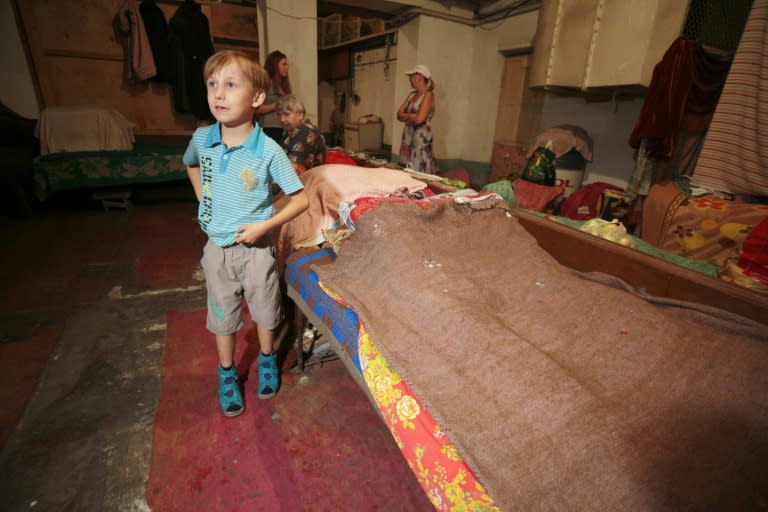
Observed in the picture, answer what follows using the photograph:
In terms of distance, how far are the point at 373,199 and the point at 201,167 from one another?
686 millimetres

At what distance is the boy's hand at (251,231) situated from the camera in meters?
1.30

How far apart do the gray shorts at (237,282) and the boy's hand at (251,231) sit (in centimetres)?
10

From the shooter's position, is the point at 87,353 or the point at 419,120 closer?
the point at 87,353

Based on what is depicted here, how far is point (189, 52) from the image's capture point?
4789 mm

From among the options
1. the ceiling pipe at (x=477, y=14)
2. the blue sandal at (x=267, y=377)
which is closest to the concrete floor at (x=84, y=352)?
the blue sandal at (x=267, y=377)

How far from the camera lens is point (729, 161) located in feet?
8.05

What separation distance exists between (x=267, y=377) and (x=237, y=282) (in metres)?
0.51

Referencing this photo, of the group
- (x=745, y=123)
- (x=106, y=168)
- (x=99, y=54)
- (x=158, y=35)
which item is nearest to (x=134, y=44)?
(x=158, y=35)

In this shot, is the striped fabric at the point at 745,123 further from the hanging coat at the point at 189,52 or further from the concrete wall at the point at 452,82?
the hanging coat at the point at 189,52

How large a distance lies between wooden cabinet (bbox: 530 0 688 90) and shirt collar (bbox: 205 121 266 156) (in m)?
3.52

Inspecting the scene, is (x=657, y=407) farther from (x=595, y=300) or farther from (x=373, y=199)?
(x=373, y=199)

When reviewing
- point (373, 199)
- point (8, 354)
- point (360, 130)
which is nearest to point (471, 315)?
point (373, 199)

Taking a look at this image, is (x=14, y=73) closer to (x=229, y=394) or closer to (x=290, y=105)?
(x=290, y=105)

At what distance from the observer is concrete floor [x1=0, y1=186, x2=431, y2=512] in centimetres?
128
